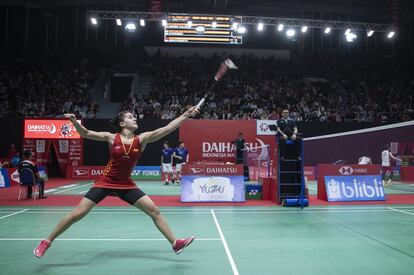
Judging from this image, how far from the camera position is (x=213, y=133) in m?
24.3

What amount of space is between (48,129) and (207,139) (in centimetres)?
943

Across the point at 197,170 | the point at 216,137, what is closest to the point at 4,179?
the point at 197,170

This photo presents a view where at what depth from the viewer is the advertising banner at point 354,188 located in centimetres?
1266

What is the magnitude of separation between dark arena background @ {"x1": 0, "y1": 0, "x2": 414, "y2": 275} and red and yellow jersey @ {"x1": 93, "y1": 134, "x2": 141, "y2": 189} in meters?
0.02

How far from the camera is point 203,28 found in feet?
74.6

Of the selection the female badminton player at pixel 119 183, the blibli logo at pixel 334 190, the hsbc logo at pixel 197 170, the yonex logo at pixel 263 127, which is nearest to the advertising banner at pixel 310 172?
the yonex logo at pixel 263 127

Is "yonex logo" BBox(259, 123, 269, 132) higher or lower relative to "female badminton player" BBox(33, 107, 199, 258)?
higher

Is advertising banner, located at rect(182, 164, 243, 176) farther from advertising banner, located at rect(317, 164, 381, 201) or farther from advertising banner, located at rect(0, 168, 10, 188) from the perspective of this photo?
advertising banner, located at rect(0, 168, 10, 188)

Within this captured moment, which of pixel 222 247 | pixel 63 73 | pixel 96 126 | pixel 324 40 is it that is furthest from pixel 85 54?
pixel 222 247

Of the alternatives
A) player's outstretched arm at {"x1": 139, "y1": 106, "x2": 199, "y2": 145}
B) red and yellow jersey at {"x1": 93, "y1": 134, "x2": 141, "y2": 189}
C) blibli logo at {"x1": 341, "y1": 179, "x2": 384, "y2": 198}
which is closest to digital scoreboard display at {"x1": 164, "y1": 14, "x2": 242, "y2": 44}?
blibli logo at {"x1": 341, "y1": 179, "x2": 384, "y2": 198}

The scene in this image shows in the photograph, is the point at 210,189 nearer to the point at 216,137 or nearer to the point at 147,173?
the point at 147,173

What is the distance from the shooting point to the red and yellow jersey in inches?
210

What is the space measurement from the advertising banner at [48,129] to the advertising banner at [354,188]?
14696 millimetres

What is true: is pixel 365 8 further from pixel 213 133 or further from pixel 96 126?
pixel 96 126
